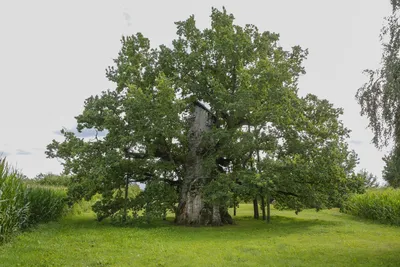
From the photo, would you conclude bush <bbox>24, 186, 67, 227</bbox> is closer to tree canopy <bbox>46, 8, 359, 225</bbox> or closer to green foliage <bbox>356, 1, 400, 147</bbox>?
tree canopy <bbox>46, 8, 359, 225</bbox>

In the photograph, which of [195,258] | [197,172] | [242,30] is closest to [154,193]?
[197,172]

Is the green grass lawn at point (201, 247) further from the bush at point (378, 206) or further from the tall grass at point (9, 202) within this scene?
the bush at point (378, 206)

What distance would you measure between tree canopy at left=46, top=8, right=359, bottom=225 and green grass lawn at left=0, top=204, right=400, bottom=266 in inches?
101

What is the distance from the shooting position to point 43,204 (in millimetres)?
18531

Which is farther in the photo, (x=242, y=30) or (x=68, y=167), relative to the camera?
(x=242, y=30)

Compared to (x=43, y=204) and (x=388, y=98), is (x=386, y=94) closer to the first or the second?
(x=388, y=98)

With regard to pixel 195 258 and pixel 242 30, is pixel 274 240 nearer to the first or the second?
pixel 195 258

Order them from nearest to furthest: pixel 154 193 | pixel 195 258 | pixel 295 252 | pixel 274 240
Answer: pixel 195 258 < pixel 295 252 < pixel 274 240 < pixel 154 193

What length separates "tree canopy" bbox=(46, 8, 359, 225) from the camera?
19266 mm

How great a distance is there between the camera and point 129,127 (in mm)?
19750

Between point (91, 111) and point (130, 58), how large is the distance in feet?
13.7

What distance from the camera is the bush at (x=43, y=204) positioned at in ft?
55.8

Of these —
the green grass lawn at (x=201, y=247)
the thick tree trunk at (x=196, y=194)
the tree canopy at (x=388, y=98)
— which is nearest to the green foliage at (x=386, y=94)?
the tree canopy at (x=388, y=98)

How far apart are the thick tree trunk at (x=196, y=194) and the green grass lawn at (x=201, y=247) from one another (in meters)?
1.64
